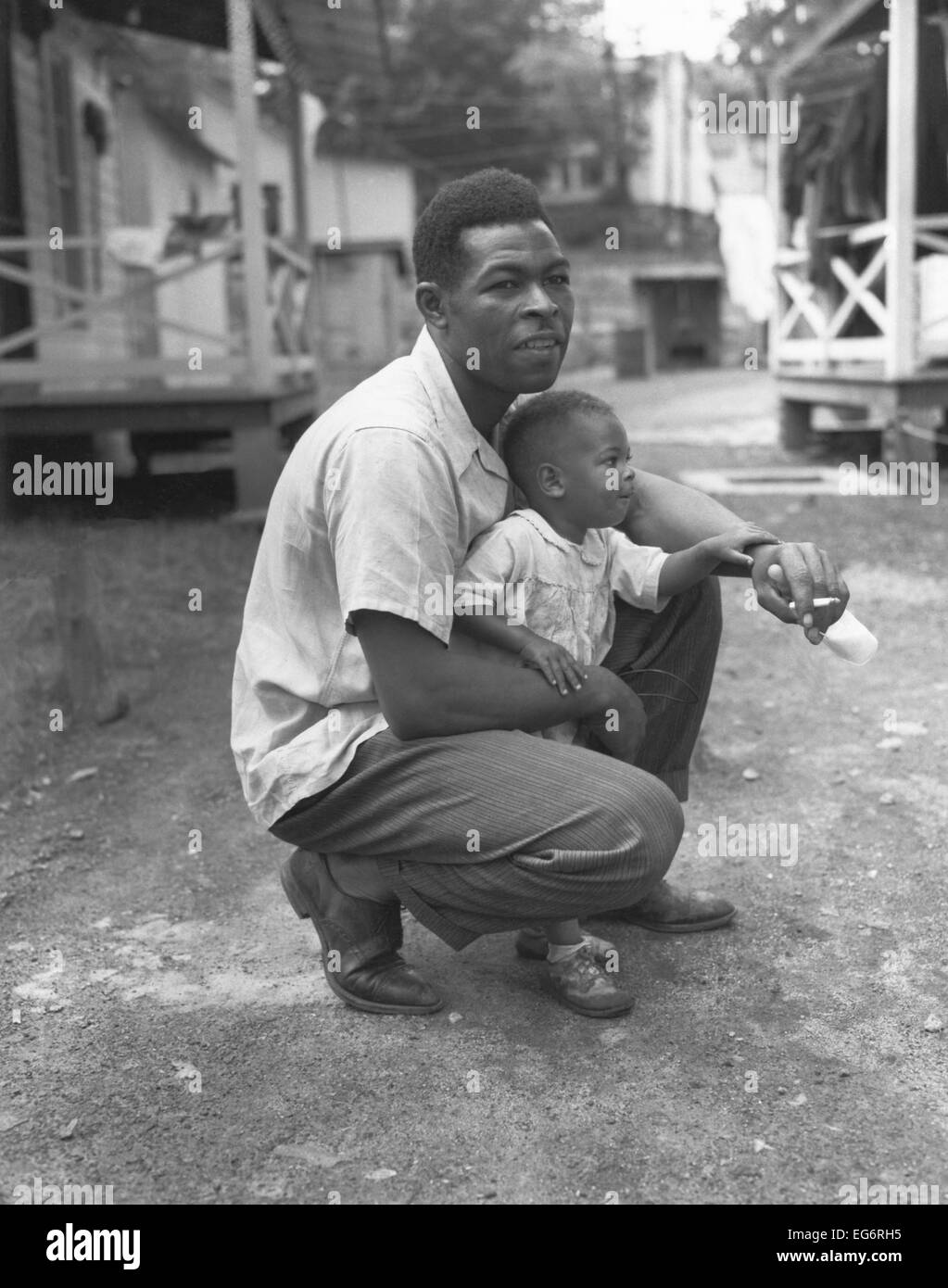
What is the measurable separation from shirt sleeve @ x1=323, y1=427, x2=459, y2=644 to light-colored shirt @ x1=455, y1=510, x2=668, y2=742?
0.15m

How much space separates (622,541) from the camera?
2922 mm

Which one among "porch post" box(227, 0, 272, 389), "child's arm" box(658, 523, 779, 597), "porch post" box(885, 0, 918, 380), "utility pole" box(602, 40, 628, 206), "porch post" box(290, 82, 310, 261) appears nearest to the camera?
"child's arm" box(658, 523, 779, 597)

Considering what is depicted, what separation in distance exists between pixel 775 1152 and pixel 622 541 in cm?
127

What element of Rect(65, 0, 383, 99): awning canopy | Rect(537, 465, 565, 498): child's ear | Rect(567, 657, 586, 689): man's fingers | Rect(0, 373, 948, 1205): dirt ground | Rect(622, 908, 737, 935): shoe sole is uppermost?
Rect(65, 0, 383, 99): awning canopy

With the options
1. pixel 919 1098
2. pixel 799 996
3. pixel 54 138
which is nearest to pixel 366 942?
pixel 799 996

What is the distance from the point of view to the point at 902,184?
9133 mm

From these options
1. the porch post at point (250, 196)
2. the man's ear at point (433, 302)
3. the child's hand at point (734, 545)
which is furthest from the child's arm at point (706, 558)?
the porch post at point (250, 196)

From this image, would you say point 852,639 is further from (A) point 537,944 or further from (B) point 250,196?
(B) point 250,196

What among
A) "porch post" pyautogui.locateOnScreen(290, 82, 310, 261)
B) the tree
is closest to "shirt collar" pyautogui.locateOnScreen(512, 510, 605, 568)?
"porch post" pyautogui.locateOnScreen(290, 82, 310, 261)

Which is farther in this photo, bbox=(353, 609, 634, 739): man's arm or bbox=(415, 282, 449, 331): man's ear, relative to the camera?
bbox=(415, 282, 449, 331): man's ear

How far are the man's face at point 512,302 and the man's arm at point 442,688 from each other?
0.55 meters

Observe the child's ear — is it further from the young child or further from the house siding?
the house siding

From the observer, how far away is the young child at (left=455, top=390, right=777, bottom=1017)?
2584 mm

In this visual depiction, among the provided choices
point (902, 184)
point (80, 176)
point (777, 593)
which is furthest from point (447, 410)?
point (80, 176)
